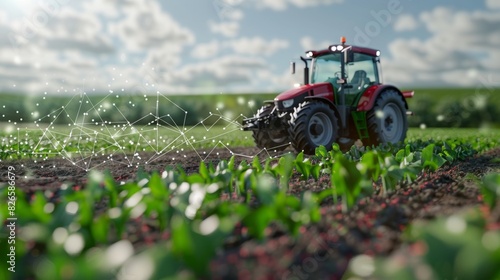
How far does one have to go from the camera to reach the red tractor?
8227 mm

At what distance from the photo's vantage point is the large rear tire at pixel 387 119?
355 inches

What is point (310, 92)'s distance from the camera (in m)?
8.70

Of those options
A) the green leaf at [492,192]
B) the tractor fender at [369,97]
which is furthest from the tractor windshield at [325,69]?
the green leaf at [492,192]

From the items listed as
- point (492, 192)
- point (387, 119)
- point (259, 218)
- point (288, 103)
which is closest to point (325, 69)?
point (288, 103)

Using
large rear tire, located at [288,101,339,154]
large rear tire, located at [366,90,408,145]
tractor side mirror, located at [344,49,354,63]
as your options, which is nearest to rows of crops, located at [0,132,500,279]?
large rear tire, located at [288,101,339,154]

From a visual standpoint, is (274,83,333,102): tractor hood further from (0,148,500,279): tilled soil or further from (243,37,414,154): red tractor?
(0,148,500,279): tilled soil

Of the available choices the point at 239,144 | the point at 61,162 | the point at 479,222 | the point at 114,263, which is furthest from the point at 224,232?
the point at 239,144

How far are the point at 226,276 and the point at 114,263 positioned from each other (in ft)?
1.67

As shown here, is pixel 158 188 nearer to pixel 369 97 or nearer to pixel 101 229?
pixel 101 229

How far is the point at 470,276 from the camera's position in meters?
1.58

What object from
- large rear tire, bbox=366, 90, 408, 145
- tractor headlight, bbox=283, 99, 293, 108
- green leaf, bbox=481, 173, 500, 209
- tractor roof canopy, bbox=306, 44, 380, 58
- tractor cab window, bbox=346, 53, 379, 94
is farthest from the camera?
tractor cab window, bbox=346, 53, 379, 94

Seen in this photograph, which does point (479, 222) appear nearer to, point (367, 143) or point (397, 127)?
point (367, 143)

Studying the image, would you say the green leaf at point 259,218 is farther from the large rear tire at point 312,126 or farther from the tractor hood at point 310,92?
the tractor hood at point 310,92

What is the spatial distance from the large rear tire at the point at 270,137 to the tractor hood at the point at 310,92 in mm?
383
